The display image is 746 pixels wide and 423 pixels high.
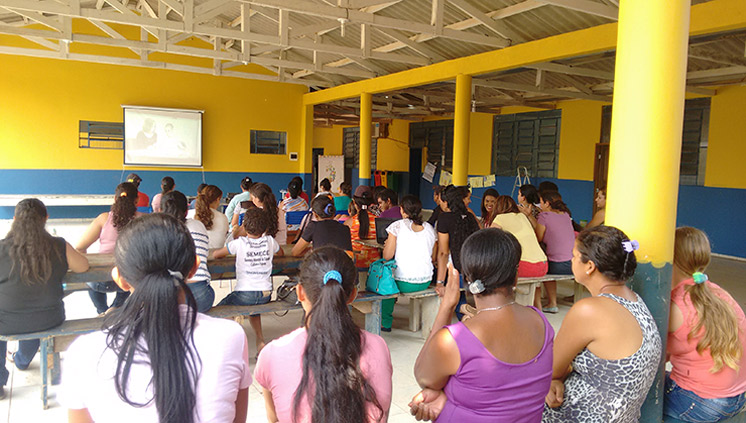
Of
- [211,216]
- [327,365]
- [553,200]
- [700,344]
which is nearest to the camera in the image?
[327,365]

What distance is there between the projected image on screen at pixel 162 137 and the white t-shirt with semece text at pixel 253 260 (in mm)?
9289

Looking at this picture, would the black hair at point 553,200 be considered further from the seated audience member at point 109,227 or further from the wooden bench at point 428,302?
the seated audience member at point 109,227

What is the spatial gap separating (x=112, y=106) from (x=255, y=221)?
959cm

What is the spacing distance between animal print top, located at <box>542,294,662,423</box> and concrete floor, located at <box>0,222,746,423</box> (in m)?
1.31

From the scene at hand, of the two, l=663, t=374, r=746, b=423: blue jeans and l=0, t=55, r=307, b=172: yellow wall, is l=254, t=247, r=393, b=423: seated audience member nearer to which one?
l=663, t=374, r=746, b=423: blue jeans

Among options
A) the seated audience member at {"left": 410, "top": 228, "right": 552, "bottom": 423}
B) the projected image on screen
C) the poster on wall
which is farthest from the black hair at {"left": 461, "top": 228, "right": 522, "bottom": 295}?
the poster on wall

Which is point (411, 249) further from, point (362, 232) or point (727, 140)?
point (727, 140)

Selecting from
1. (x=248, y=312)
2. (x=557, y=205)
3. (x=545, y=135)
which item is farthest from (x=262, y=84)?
(x=248, y=312)

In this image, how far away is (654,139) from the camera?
2.38 m

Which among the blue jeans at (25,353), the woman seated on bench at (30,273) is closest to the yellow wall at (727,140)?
the woman seated on bench at (30,273)

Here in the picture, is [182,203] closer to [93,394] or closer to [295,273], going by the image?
[295,273]

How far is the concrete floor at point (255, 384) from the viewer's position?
3172 millimetres

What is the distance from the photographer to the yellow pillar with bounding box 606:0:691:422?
2.36m

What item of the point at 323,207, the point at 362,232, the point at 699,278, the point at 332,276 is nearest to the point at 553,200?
the point at 362,232
